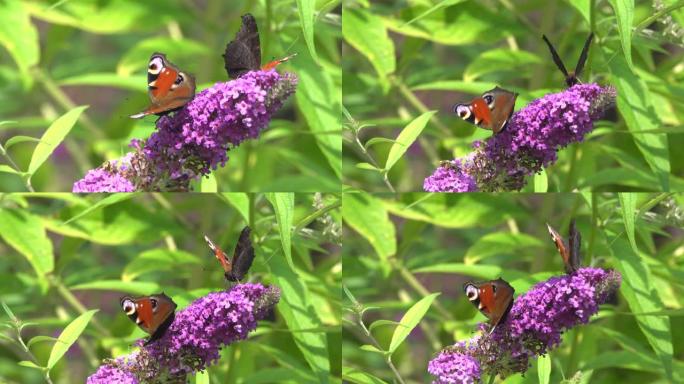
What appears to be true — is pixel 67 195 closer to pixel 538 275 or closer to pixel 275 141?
pixel 275 141

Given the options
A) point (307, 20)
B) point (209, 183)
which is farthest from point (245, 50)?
point (209, 183)

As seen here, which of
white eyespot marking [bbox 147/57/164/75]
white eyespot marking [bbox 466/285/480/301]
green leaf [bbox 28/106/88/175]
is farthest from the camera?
green leaf [bbox 28/106/88/175]

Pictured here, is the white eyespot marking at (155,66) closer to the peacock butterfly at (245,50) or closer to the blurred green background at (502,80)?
the peacock butterfly at (245,50)

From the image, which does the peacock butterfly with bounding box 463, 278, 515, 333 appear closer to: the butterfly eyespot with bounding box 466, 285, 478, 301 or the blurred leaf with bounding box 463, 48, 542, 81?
the butterfly eyespot with bounding box 466, 285, 478, 301

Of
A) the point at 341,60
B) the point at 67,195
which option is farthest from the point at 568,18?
the point at 67,195

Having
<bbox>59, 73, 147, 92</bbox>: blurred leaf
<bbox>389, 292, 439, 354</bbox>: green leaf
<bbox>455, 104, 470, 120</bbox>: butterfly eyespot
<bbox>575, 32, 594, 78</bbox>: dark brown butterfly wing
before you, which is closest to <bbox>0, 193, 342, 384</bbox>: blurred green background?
<bbox>389, 292, 439, 354</bbox>: green leaf

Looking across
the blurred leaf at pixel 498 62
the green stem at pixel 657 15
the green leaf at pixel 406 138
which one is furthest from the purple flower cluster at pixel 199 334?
the green stem at pixel 657 15

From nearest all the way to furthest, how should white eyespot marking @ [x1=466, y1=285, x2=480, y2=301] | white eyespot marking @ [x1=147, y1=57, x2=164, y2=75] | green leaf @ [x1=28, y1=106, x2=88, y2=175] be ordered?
1. white eyespot marking @ [x1=147, y1=57, x2=164, y2=75]
2. white eyespot marking @ [x1=466, y1=285, x2=480, y2=301]
3. green leaf @ [x1=28, y1=106, x2=88, y2=175]

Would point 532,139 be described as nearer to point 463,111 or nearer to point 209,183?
point 463,111
